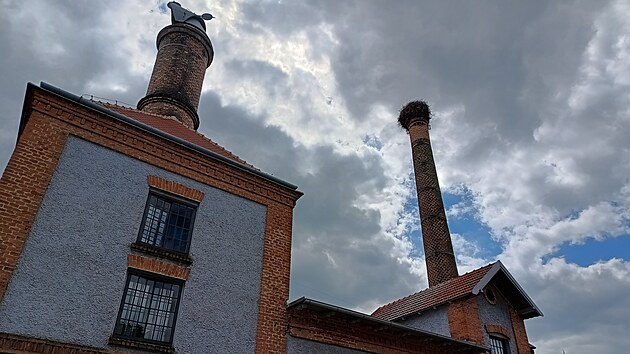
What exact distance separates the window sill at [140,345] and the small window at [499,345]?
414 inches

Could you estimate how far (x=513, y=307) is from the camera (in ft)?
50.7

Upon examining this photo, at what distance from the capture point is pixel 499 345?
46.8 ft

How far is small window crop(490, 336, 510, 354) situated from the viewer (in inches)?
551

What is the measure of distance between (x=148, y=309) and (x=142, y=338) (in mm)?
585

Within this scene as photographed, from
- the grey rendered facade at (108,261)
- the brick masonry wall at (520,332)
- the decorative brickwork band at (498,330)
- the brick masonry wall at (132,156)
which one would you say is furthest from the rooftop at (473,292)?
the grey rendered facade at (108,261)

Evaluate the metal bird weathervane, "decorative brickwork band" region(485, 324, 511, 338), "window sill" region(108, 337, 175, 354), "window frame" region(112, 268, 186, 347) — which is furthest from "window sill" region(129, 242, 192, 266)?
the metal bird weathervane

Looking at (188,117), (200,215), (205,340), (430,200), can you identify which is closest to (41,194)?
(200,215)

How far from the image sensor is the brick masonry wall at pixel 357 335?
33.7ft

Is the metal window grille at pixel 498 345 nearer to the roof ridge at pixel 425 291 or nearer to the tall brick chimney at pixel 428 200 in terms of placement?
the roof ridge at pixel 425 291

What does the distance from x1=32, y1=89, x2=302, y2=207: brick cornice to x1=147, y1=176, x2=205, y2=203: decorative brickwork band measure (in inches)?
14.1

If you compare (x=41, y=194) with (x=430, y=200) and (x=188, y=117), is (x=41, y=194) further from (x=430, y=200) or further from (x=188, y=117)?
(x=430, y=200)

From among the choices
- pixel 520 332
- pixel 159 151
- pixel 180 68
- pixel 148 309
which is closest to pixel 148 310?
pixel 148 309

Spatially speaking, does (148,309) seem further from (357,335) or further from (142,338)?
(357,335)

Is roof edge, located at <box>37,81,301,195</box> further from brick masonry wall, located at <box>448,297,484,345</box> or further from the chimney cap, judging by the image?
the chimney cap
